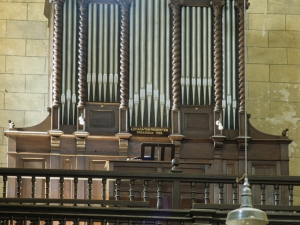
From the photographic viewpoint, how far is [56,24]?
16.6 m

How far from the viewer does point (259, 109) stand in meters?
17.9

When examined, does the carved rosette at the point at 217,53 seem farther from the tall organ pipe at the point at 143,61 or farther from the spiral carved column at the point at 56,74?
the spiral carved column at the point at 56,74

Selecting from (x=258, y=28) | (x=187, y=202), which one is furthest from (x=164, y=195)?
(x=258, y=28)

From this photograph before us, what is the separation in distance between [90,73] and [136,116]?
1.02m

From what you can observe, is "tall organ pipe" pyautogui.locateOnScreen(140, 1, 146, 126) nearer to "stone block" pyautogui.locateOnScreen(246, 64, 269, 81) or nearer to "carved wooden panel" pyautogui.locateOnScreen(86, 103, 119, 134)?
"carved wooden panel" pyautogui.locateOnScreen(86, 103, 119, 134)

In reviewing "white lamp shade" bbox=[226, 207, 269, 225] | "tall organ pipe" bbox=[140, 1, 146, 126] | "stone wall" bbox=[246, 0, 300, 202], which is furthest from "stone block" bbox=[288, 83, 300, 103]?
"white lamp shade" bbox=[226, 207, 269, 225]

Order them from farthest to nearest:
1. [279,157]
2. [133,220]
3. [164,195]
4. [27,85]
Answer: [27,85] < [279,157] < [164,195] < [133,220]

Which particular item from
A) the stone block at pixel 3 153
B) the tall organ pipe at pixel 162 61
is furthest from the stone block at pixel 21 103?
the tall organ pipe at pixel 162 61

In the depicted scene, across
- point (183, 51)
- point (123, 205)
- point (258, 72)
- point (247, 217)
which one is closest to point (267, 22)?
point (258, 72)

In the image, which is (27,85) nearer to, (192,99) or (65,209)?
(192,99)

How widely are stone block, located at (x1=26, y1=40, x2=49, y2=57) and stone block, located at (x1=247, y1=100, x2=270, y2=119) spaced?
365 centimetres

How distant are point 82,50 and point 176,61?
1.52 metres

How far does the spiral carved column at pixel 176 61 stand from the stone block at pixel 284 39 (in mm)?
2148

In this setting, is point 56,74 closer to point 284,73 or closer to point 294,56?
point 284,73
